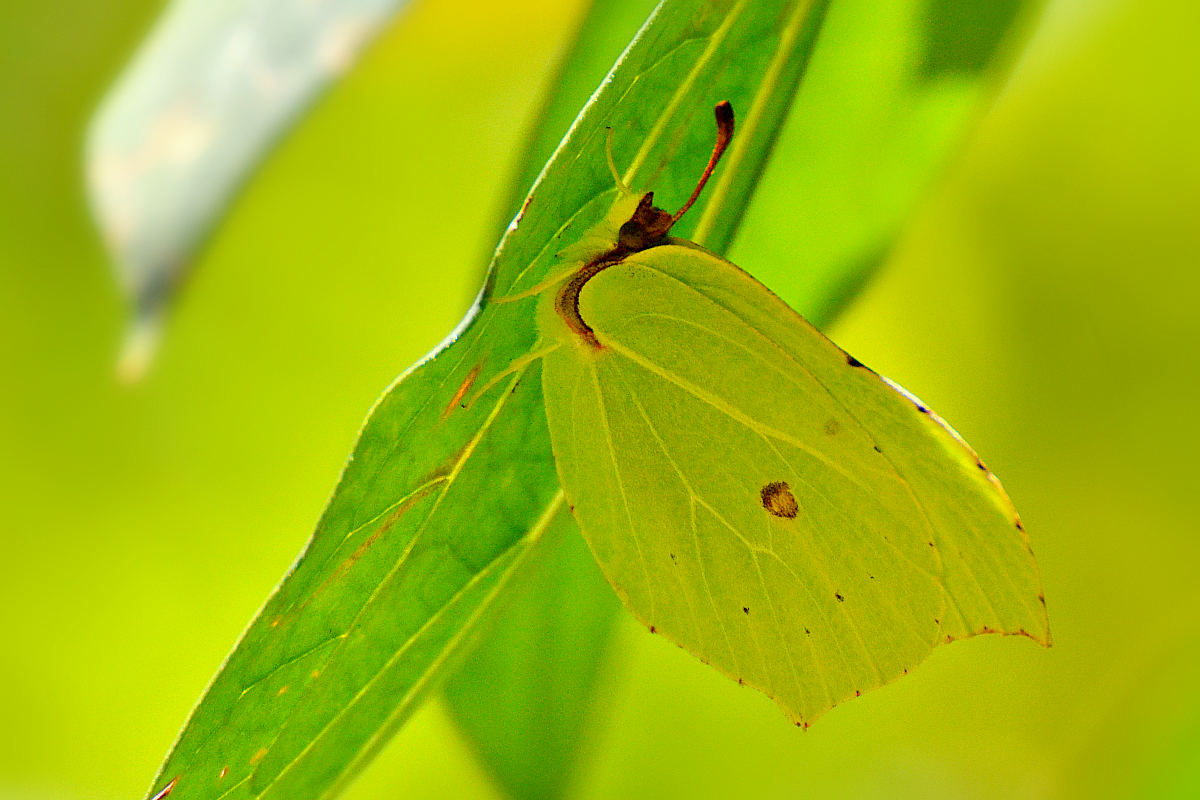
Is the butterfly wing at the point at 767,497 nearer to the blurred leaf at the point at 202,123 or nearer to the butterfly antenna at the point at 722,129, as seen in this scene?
the butterfly antenna at the point at 722,129

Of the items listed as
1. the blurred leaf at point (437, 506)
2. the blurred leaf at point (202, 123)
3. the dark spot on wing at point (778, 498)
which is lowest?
the dark spot on wing at point (778, 498)

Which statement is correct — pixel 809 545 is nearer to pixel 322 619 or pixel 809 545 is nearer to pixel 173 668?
pixel 322 619

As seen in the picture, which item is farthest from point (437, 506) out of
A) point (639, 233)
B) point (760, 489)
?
point (760, 489)

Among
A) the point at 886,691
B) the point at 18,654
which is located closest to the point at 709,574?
the point at 886,691


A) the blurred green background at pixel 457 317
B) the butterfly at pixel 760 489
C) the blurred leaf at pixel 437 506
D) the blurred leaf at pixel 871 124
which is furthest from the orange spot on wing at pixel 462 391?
the blurred green background at pixel 457 317

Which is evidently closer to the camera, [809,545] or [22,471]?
[809,545]

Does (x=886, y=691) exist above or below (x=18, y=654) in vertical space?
below

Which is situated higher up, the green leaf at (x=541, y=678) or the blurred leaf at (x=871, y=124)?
the blurred leaf at (x=871, y=124)
